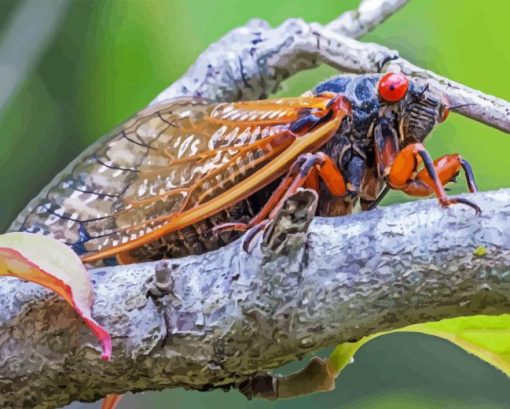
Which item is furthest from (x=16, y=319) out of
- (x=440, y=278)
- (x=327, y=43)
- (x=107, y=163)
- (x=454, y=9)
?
(x=454, y=9)

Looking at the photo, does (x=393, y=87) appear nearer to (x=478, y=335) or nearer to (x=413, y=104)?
(x=413, y=104)

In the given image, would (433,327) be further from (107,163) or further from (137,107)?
(137,107)

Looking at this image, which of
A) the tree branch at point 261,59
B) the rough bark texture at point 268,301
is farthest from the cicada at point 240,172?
the tree branch at point 261,59

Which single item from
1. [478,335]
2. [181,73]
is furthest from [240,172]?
[181,73]

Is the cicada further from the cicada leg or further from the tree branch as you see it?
the tree branch

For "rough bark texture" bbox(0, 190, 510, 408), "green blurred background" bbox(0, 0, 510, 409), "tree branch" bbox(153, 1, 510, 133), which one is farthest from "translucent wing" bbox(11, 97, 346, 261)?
"green blurred background" bbox(0, 0, 510, 409)

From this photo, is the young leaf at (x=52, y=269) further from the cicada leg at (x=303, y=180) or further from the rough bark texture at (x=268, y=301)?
the cicada leg at (x=303, y=180)
